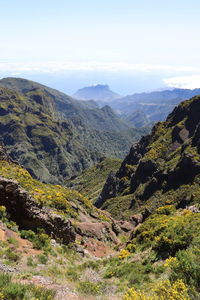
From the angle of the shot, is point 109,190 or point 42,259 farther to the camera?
point 109,190

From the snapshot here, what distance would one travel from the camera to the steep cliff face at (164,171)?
2410 inches

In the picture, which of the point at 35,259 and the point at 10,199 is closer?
the point at 35,259

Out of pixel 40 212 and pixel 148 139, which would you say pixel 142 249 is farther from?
pixel 148 139

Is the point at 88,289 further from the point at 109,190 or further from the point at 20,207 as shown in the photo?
the point at 109,190

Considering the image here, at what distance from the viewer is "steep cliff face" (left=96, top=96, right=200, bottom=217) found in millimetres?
61216

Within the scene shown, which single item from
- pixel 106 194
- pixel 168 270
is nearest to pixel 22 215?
pixel 168 270

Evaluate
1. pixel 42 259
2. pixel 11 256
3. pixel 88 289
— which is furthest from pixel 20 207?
pixel 88 289

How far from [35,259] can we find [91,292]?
5.46m

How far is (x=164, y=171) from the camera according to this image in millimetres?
70438

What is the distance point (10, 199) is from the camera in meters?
22.6

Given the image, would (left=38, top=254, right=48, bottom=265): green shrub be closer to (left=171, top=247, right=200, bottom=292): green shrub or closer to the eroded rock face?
the eroded rock face

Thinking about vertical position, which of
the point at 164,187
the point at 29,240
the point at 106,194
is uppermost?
the point at 29,240

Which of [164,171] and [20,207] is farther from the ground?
[20,207]

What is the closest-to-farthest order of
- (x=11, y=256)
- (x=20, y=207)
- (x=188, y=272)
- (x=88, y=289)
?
(x=188, y=272), (x=88, y=289), (x=11, y=256), (x=20, y=207)
